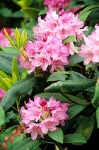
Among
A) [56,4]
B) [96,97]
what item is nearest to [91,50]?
[96,97]

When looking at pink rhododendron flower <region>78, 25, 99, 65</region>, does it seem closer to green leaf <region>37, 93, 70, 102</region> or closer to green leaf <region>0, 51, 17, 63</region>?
green leaf <region>37, 93, 70, 102</region>

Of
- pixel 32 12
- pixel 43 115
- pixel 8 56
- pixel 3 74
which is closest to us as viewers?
pixel 43 115

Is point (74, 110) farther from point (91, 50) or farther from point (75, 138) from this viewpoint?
point (91, 50)

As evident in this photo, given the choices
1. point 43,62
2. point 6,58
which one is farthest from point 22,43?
point 43,62

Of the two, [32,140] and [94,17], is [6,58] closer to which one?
[32,140]

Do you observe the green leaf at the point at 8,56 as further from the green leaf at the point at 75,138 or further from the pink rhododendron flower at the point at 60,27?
the green leaf at the point at 75,138
